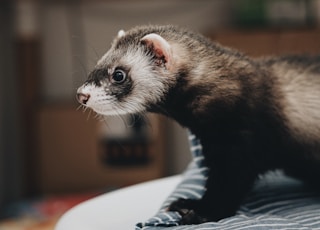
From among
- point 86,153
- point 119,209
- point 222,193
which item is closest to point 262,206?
point 222,193

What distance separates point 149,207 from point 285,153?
0.55ft

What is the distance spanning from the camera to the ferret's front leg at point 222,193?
0.59 meters

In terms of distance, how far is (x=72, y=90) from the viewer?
2.13 m

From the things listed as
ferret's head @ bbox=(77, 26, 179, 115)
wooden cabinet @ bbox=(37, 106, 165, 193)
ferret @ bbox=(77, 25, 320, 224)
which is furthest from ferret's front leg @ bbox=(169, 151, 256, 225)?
wooden cabinet @ bbox=(37, 106, 165, 193)

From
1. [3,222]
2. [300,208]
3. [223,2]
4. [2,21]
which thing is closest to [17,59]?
[2,21]

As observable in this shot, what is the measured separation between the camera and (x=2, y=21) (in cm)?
187

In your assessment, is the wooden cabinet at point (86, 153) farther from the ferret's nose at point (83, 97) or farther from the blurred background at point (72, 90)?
the ferret's nose at point (83, 97)

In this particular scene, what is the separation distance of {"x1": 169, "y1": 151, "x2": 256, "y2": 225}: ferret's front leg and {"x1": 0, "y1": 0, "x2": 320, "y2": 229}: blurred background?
3.75 ft

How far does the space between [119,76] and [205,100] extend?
0.09 metres

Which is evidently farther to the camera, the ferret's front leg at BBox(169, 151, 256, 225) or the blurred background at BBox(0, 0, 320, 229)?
the blurred background at BBox(0, 0, 320, 229)

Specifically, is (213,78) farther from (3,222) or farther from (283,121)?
(3,222)

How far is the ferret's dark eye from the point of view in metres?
0.59

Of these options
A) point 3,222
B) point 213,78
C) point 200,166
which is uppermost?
point 213,78

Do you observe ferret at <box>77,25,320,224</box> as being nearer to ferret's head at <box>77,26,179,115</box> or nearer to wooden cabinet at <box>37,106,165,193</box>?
ferret's head at <box>77,26,179,115</box>
